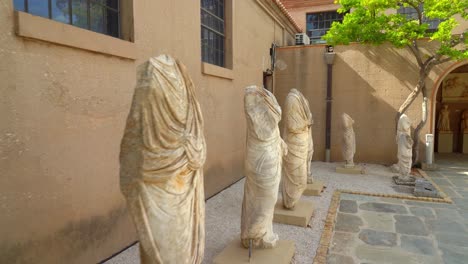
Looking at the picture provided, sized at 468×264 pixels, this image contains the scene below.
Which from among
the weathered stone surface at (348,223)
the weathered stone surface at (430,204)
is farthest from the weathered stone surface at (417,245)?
the weathered stone surface at (430,204)

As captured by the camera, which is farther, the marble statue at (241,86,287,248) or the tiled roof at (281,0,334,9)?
the tiled roof at (281,0,334,9)

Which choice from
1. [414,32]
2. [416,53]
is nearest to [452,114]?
[416,53]

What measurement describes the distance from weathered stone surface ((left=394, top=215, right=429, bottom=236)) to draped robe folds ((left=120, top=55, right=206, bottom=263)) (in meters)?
4.49

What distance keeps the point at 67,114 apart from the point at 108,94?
686mm

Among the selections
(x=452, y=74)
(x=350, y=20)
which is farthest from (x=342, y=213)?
(x=452, y=74)

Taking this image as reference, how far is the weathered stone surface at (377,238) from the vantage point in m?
4.86

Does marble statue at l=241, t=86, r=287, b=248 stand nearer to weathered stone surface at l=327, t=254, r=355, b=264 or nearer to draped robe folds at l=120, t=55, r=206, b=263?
weathered stone surface at l=327, t=254, r=355, b=264

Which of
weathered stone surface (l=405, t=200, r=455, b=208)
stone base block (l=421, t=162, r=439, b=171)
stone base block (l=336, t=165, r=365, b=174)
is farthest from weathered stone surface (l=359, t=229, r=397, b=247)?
stone base block (l=421, t=162, r=439, b=171)

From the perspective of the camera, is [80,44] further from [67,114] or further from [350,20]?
[350,20]

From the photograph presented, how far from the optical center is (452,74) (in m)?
13.9

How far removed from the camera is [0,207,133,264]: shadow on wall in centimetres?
312

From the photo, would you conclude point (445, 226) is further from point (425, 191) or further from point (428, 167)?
point (428, 167)

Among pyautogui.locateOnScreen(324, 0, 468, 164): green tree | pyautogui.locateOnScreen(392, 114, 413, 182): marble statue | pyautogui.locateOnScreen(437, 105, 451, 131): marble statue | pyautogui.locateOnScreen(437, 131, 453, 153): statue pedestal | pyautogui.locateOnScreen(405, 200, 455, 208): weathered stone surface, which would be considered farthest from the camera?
pyautogui.locateOnScreen(437, 131, 453, 153): statue pedestal

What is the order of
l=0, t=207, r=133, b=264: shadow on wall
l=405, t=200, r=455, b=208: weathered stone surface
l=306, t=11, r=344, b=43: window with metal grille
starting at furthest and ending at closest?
l=306, t=11, r=344, b=43: window with metal grille, l=405, t=200, r=455, b=208: weathered stone surface, l=0, t=207, r=133, b=264: shadow on wall
